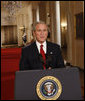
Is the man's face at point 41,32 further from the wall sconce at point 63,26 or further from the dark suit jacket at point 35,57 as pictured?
the wall sconce at point 63,26

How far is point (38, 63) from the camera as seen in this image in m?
1.63

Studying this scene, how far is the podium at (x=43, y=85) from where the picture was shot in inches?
45.4

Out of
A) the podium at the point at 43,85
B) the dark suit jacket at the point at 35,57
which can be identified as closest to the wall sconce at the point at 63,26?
the dark suit jacket at the point at 35,57

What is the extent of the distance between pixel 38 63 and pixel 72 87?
0.48 meters

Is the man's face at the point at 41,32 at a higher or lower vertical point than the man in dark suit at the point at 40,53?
higher

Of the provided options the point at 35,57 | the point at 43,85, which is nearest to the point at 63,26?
the point at 35,57

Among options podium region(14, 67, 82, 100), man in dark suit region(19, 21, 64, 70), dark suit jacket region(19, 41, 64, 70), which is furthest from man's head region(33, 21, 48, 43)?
podium region(14, 67, 82, 100)

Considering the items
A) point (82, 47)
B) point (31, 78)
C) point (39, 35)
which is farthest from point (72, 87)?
→ point (82, 47)

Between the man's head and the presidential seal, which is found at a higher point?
the man's head

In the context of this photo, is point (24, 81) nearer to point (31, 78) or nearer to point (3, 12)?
point (31, 78)

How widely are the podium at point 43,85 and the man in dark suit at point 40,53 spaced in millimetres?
371

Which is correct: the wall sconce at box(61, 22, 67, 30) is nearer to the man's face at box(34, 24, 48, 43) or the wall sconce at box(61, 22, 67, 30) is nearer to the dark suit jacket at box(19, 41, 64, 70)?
the dark suit jacket at box(19, 41, 64, 70)

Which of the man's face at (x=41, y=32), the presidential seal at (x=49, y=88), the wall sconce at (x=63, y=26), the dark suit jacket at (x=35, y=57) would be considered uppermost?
the wall sconce at (x=63, y=26)

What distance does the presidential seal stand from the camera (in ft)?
3.77
